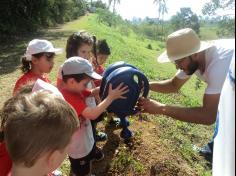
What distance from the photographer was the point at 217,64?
3.72m

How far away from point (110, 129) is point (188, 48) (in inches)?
90.2

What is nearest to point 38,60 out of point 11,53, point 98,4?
point 11,53

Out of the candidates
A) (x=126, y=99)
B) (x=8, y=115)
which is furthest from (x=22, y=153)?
(x=126, y=99)

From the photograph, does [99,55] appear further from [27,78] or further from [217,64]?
[217,64]

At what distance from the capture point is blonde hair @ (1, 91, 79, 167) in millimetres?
1833

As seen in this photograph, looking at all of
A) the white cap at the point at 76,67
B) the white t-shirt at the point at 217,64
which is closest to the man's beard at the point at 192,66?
the white t-shirt at the point at 217,64

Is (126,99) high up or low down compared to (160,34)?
up

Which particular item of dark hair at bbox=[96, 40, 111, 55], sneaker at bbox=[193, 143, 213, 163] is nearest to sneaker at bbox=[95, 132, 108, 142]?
dark hair at bbox=[96, 40, 111, 55]

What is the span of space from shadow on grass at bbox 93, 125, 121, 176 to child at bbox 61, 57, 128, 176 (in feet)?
2.24

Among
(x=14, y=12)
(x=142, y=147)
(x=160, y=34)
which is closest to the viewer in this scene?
(x=142, y=147)

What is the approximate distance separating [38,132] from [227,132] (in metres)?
0.93

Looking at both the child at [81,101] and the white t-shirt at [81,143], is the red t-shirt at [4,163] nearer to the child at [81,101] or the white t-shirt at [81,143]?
the child at [81,101]

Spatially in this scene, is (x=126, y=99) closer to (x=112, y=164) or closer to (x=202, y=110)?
(x=202, y=110)

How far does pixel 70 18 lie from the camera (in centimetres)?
4406
